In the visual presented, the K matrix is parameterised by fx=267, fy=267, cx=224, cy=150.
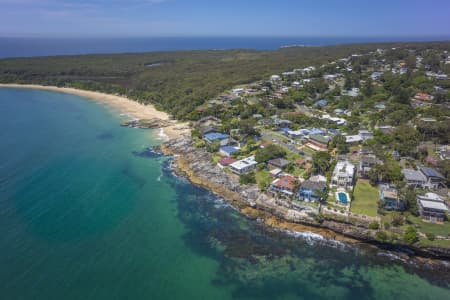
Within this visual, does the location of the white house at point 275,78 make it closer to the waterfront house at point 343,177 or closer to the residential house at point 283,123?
the residential house at point 283,123

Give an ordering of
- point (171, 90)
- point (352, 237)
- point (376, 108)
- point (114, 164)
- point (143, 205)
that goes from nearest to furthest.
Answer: point (352, 237) < point (143, 205) < point (114, 164) < point (376, 108) < point (171, 90)

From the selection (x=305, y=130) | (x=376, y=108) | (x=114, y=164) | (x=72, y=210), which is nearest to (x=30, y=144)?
(x=114, y=164)

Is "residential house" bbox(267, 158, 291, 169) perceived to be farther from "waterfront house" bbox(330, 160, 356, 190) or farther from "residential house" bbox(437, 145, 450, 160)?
"residential house" bbox(437, 145, 450, 160)

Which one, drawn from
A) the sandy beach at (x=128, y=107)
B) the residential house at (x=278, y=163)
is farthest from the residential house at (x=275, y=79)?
the residential house at (x=278, y=163)

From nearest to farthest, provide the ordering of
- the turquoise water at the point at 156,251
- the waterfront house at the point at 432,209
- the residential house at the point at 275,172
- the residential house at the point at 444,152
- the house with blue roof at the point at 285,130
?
the turquoise water at the point at 156,251, the waterfront house at the point at 432,209, the residential house at the point at 275,172, the residential house at the point at 444,152, the house with blue roof at the point at 285,130

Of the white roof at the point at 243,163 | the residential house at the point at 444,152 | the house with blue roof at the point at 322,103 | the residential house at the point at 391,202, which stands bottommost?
the residential house at the point at 391,202

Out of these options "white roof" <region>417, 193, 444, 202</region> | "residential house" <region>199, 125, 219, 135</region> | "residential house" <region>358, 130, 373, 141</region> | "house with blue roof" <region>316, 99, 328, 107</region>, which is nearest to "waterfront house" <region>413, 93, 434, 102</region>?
"house with blue roof" <region>316, 99, 328, 107</region>

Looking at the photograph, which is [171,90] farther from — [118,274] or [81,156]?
[118,274]

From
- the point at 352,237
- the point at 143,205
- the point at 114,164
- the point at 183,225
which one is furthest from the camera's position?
the point at 114,164

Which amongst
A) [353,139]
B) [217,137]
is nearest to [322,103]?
[353,139]
